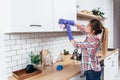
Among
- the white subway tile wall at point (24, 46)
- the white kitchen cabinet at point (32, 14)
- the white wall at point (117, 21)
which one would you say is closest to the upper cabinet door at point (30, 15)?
the white kitchen cabinet at point (32, 14)

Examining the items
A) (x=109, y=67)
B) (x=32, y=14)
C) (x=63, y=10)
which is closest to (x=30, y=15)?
(x=32, y=14)

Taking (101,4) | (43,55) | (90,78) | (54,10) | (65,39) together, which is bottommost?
(90,78)

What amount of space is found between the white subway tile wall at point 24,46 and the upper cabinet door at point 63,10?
40 cm

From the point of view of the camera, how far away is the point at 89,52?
175cm

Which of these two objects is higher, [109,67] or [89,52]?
[89,52]

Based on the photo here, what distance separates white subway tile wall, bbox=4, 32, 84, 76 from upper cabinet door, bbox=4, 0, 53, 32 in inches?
14.4

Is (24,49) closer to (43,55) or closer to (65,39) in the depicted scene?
(43,55)

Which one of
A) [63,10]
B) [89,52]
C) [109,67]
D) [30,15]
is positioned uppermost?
[63,10]

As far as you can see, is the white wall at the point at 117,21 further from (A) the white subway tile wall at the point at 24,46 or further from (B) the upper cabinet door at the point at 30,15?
(B) the upper cabinet door at the point at 30,15

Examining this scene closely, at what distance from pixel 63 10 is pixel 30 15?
0.54 meters

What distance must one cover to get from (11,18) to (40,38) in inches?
32.0

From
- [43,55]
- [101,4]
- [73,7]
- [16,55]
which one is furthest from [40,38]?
[101,4]

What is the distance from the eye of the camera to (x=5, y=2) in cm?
129

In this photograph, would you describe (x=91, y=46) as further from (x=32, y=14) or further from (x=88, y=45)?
(x=32, y=14)
